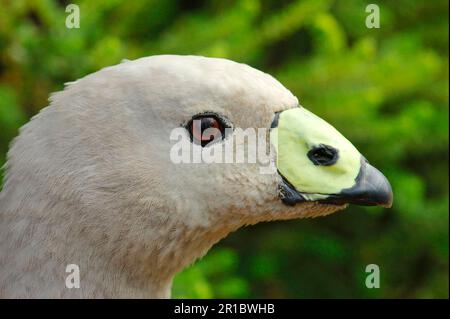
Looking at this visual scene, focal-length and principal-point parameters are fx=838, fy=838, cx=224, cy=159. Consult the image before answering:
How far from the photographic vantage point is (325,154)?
1.12 m

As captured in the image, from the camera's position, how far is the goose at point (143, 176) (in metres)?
1.11

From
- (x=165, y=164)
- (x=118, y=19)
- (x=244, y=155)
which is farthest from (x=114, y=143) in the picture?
(x=118, y=19)

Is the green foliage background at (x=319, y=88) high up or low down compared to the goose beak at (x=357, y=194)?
up

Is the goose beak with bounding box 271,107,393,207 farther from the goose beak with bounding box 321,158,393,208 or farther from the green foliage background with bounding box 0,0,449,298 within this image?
the green foliage background with bounding box 0,0,449,298

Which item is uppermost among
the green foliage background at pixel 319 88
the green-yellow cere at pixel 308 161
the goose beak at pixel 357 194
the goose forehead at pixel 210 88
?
the green foliage background at pixel 319 88

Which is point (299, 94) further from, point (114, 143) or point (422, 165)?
point (114, 143)

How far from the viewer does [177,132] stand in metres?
1.11

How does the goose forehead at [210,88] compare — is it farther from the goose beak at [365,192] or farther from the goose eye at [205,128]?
the goose beak at [365,192]

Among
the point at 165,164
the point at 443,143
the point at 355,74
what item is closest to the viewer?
the point at 165,164

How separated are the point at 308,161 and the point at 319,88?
76cm

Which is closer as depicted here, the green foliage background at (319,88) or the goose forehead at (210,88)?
the goose forehead at (210,88)

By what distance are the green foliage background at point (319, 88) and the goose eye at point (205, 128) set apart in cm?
56

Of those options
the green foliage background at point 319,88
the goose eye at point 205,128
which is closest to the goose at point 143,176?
the goose eye at point 205,128

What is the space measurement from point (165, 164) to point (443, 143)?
48.7 inches
